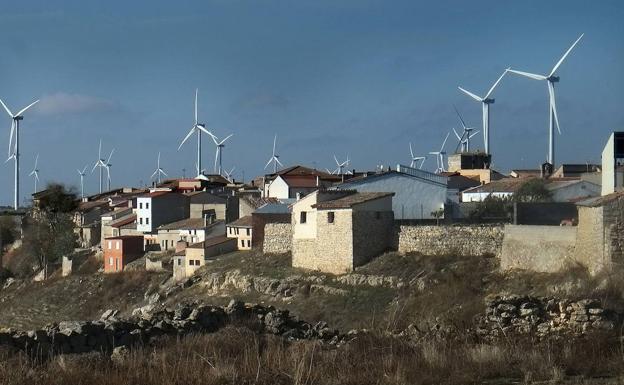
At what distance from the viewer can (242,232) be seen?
6125 centimetres

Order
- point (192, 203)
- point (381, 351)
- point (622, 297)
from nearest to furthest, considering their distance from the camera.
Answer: point (381, 351)
point (622, 297)
point (192, 203)

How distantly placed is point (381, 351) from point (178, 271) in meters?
46.1

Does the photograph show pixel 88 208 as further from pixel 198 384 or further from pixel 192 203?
pixel 198 384

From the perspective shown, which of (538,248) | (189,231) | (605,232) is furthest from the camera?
(189,231)

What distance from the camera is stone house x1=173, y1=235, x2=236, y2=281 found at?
190ft

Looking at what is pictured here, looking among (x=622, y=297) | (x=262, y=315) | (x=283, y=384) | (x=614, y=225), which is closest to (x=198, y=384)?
(x=283, y=384)

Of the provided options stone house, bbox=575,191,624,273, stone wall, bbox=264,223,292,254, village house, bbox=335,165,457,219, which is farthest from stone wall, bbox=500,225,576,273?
stone wall, bbox=264,223,292,254

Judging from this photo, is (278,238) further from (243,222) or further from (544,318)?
(544,318)

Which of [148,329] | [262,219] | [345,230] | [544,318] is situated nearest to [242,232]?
[262,219]

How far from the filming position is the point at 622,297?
2278 cm

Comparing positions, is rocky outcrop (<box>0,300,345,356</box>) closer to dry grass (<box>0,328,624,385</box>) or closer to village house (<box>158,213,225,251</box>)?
dry grass (<box>0,328,624,385</box>)

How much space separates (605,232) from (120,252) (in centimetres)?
4608

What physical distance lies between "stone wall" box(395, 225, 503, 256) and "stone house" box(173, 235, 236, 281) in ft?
57.5

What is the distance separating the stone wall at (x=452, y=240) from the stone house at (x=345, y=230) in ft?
3.28
